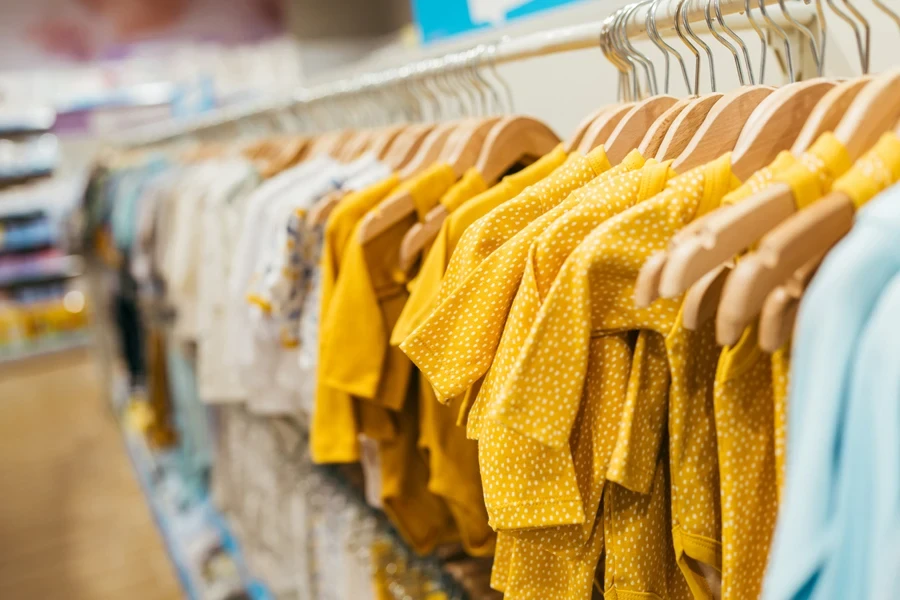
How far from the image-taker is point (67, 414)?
5812mm

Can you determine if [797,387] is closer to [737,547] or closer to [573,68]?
[737,547]

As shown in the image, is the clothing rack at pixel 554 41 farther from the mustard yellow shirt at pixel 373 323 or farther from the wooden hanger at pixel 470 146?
the mustard yellow shirt at pixel 373 323

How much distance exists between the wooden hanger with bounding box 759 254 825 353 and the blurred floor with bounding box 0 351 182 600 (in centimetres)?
317

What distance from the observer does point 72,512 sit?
417cm

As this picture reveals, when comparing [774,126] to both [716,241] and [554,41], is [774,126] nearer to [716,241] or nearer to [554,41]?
[716,241]

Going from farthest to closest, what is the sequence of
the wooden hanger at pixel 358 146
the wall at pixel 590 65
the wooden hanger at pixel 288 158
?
the wooden hanger at pixel 288 158 < the wooden hanger at pixel 358 146 < the wall at pixel 590 65

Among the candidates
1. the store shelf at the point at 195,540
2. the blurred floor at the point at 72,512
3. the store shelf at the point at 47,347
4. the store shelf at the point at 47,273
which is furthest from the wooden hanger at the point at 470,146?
the store shelf at the point at 47,273

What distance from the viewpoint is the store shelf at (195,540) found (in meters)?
2.89

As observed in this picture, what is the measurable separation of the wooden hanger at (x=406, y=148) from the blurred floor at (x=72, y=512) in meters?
2.52

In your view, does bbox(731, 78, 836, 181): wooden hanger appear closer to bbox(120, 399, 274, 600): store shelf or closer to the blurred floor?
bbox(120, 399, 274, 600): store shelf

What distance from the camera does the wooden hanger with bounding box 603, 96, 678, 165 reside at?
907 mm

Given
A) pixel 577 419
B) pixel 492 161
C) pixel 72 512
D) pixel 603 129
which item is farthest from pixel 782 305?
pixel 72 512

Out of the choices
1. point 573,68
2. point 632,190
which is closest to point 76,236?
point 573,68

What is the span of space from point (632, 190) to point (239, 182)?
1390 millimetres
